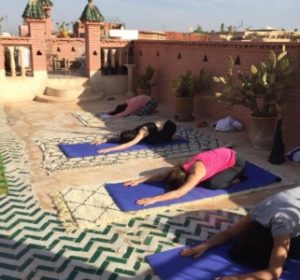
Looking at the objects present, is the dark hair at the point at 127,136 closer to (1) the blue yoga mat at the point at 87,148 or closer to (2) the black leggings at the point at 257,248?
(1) the blue yoga mat at the point at 87,148

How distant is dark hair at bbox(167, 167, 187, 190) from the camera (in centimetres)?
536

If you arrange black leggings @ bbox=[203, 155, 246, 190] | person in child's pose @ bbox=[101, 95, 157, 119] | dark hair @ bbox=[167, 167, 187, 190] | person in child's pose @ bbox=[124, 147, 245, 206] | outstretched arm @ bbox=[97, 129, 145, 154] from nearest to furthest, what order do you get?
1. person in child's pose @ bbox=[124, 147, 245, 206]
2. dark hair @ bbox=[167, 167, 187, 190]
3. black leggings @ bbox=[203, 155, 246, 190]
4. outstretched arm @ bbox=[97, 129, 145, 154]
5. person in child's pose @ bbox=[101, 95, 157, 119]

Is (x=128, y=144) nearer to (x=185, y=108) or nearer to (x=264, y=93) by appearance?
(x=264, y=93)

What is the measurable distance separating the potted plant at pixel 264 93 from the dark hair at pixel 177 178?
2.78 meters

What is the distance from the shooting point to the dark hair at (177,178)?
536cm

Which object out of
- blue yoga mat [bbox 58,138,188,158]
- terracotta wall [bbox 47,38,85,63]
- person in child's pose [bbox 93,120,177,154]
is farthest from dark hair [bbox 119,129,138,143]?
terracotta wall [bbox 47,38,85,63]

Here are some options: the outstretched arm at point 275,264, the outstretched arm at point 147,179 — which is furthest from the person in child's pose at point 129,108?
the outstretched arm at point 275,264

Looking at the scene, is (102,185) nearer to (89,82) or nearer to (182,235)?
(182,235)

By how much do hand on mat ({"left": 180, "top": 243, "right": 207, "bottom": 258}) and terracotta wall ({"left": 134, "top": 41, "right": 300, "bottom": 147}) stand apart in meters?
4.63

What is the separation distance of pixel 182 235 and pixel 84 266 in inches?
46.9

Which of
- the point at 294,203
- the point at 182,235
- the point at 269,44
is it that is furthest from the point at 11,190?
the point at 269,44

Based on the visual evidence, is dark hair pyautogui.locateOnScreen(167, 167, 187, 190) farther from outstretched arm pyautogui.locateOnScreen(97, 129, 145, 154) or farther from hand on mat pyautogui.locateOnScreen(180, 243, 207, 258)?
outstretched arm pyautogui.locateOnScreen(97, 129, 145, 154)

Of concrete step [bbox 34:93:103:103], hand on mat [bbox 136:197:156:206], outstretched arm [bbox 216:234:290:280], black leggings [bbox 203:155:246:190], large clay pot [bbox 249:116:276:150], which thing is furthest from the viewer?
concrete step [bbox 34:93:103:103]

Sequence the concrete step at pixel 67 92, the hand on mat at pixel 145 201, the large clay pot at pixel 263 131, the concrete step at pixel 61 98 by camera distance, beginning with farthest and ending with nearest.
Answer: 1. the concrete step at pixel 67 92
2. the concrete step at pixel 61 98
3. the large clay pot at pixel 263 131
4. the hand on mat at pixel 145 201
